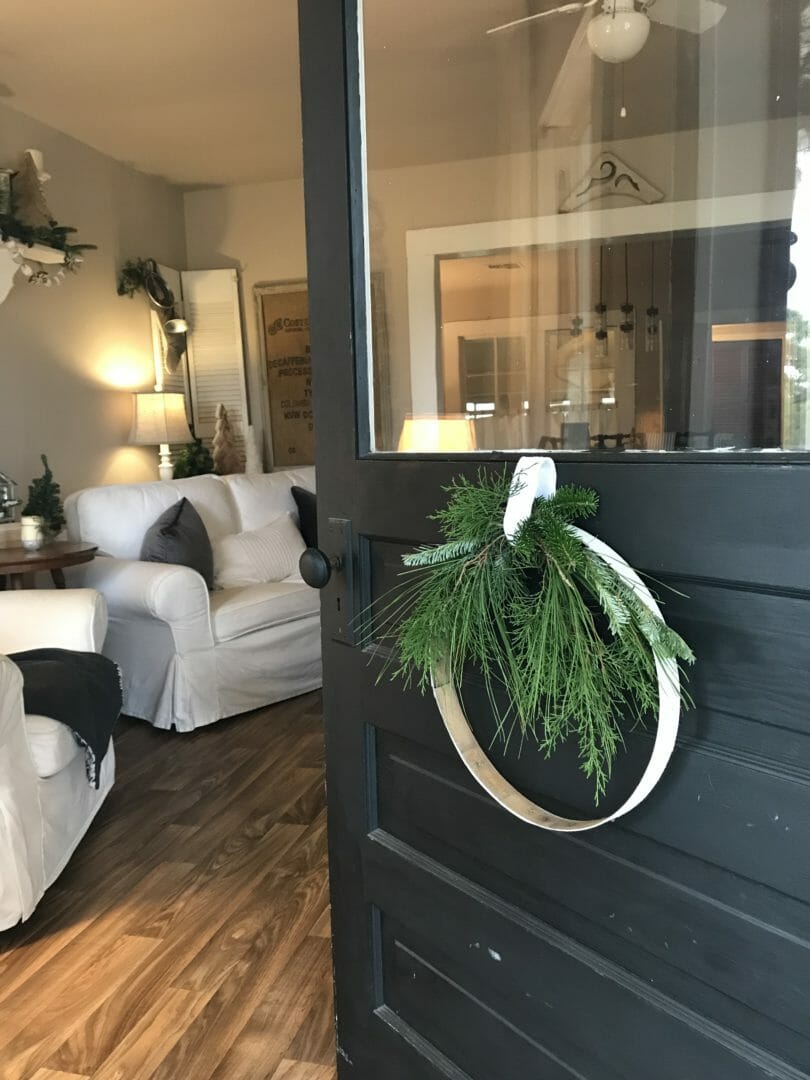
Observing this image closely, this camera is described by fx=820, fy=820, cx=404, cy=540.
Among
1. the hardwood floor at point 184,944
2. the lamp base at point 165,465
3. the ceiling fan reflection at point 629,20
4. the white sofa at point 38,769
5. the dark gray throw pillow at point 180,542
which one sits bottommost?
the hardwood floor at point 184,944

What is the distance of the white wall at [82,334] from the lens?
3.70 metres

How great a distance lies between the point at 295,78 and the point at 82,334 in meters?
1.62

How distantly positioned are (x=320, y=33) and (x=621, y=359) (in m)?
0.55

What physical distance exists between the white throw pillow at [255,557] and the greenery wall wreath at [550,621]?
8.90ft

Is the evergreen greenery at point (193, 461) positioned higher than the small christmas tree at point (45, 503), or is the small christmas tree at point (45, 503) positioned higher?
the evergreen greenery at point (193, 461)

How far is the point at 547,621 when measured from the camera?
74 cm

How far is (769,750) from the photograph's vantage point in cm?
70

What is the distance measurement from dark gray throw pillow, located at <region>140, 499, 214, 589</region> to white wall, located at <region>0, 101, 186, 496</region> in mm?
948

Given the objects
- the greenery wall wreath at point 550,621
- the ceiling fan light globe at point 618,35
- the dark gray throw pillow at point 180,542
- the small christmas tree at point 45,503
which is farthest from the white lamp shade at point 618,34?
the small christmas tree at point 45,503

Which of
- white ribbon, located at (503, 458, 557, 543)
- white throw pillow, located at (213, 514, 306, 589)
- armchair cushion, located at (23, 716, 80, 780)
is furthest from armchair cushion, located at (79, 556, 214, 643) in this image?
white ribbon, located at (503, 458, 557, 543)

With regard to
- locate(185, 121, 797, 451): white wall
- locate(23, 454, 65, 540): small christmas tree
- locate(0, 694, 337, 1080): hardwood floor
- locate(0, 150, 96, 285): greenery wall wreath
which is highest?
locate(0, 150, 96, 285): greenery wall wreath

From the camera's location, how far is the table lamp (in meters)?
4.38

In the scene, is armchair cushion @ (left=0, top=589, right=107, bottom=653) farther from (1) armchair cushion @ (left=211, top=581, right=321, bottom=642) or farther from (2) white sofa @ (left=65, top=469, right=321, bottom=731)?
(1) armchair cushion @ (left=211, top=581, right=321, bottom=642)

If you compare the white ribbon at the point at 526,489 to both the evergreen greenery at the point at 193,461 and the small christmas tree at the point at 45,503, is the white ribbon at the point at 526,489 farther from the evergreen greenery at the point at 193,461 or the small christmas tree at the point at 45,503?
the evergreen greenery at the point at 193,461
